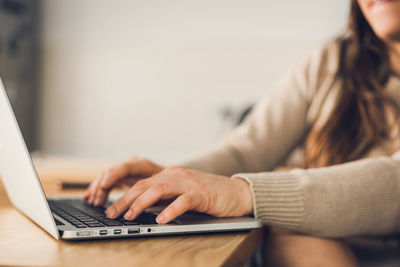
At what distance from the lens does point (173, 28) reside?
128 inches

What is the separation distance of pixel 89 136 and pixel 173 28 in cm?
99

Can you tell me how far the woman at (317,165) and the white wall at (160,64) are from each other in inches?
71.7

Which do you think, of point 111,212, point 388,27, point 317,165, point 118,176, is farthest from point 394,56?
point 111,212

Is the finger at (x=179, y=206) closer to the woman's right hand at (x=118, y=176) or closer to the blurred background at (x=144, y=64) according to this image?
the woman's right hand at (x=118, y=176)

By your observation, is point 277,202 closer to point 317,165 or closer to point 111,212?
point 111,212

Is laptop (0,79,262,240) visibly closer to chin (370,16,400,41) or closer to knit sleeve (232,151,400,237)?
knit sleeve (232,151,400,237)

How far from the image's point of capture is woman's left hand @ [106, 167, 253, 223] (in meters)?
0.60

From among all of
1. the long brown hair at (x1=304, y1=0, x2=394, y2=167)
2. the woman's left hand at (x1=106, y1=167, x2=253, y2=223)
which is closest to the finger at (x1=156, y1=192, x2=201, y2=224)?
the woman's left hand at (x1=106, y1=167, x2=253, y2=223)

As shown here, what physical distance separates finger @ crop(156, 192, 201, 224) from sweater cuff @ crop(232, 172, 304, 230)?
10cm

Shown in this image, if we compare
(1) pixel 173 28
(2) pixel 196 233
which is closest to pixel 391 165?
(2) pixel 196 233

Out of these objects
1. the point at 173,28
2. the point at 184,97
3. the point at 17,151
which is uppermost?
the point at 17,151

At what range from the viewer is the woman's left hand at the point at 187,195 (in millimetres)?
596

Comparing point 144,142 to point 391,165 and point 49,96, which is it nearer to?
point 49,96

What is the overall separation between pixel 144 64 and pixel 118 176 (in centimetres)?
256
